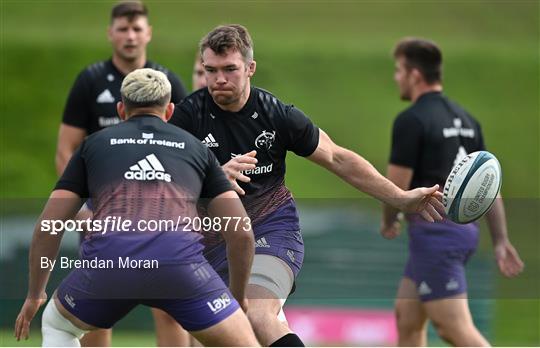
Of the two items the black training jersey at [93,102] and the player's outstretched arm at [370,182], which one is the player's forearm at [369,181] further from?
the black training jersey at [93,102]

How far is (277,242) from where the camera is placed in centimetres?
658

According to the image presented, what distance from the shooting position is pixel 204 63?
21.0 feet

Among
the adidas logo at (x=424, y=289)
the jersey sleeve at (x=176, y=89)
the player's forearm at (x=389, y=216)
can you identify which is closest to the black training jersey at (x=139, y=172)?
the jersey sleeve at (x=176, y=89)

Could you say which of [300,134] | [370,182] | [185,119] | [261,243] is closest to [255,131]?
[300,134]

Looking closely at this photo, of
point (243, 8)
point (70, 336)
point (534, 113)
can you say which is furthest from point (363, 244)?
point (243, 8)

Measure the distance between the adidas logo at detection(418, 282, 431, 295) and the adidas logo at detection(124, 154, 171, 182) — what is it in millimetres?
3444

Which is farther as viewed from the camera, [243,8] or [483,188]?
[243,8]

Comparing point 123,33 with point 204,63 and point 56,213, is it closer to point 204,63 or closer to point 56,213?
point 204,63

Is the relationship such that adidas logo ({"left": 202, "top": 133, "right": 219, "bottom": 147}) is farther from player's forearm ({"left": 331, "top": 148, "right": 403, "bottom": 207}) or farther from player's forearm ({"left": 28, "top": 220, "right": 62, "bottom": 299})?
player's forearm ({"left": 28, "top": 220, "right": 62, "bottom": 299})

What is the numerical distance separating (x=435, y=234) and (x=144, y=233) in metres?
3.57

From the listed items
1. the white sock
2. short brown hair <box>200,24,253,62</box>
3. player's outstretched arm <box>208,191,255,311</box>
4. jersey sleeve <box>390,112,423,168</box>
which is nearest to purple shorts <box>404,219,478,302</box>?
jersey sleeve <box>390,112,423,168</box>

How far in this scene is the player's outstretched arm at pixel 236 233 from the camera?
5.70 m

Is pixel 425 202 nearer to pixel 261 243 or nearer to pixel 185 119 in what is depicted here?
pixel 261 243

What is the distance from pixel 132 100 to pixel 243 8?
25.2m
